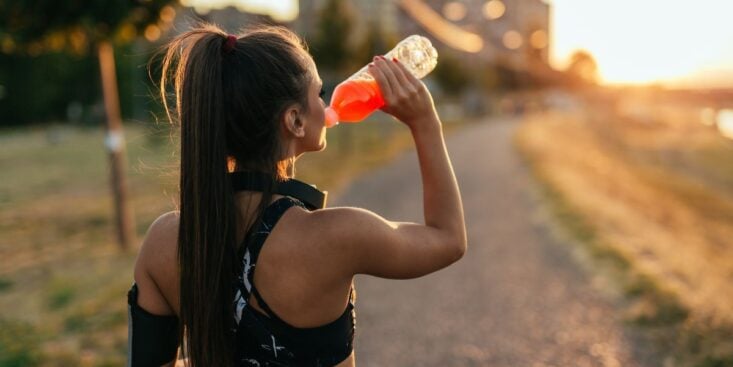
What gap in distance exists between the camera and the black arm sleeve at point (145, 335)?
61.0 inches

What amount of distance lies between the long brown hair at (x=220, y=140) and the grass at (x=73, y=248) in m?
0.25

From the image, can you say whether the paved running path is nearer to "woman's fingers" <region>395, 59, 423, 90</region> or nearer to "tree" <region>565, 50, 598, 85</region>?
"woman's fingers" <region>395, 59, 423, 90</region>

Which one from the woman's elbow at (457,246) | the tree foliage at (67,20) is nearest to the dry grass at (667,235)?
the woman's elbow at (457,246)

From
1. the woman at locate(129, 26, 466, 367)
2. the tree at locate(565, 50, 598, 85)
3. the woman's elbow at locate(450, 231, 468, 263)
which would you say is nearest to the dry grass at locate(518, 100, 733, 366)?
the woman's elbow at locate(450, 231, 468, 263)

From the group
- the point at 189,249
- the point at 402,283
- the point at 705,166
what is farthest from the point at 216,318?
the point at 705,166

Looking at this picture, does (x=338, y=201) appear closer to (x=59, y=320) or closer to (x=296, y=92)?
(x=59, y=320)

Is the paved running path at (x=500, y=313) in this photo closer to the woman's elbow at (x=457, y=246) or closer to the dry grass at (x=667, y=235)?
the dry grass at (x=667, y=235)

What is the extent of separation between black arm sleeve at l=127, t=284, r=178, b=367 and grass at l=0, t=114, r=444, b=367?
0.89 ft

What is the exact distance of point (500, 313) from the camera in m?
5.45

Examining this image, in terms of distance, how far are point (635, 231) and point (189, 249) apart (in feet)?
27.1

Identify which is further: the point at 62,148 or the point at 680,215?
the point at 62,148

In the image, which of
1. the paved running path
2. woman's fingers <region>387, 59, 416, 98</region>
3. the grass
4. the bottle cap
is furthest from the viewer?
the paved running path

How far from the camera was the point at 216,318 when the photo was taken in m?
1.47

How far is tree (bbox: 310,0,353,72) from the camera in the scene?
61.5 ft
